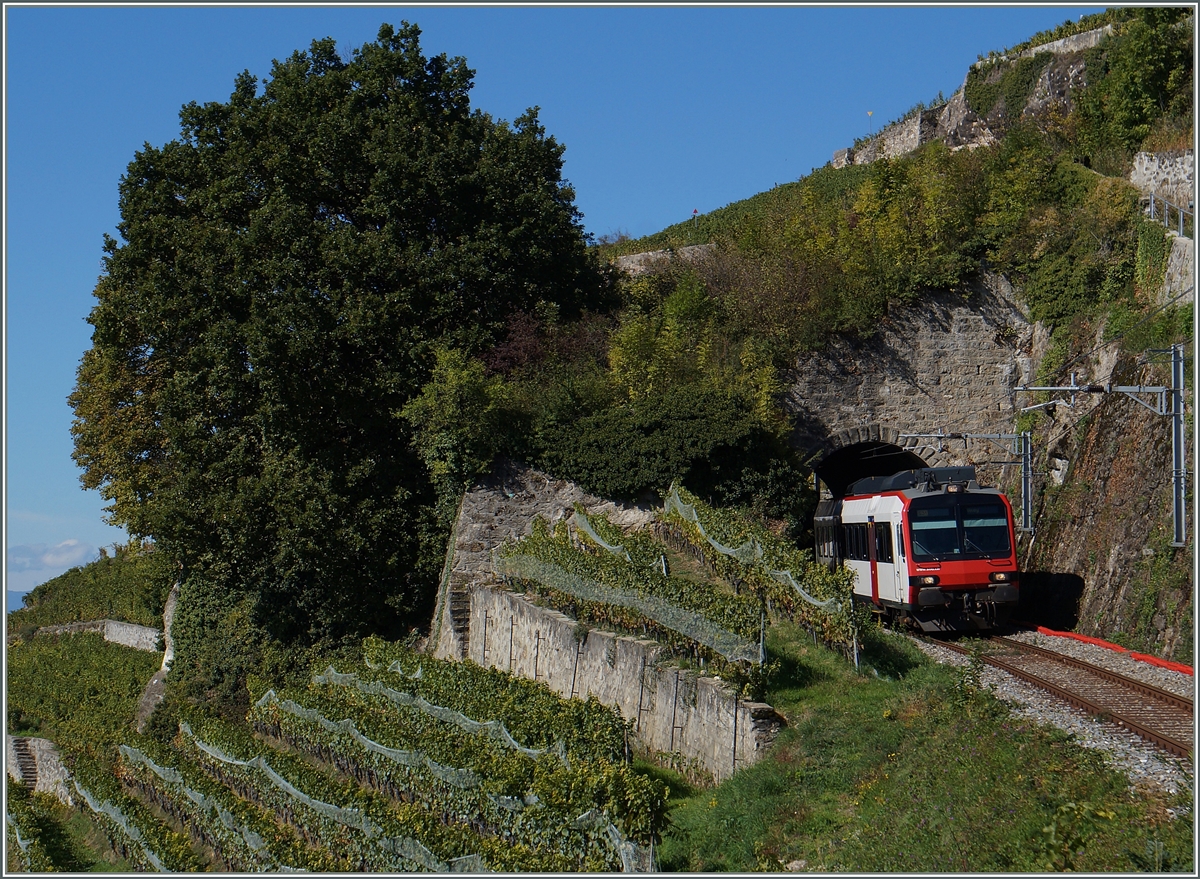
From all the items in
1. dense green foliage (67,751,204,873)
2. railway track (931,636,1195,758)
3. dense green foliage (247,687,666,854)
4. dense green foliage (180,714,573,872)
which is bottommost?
dense green foliage (67,751,204,873)

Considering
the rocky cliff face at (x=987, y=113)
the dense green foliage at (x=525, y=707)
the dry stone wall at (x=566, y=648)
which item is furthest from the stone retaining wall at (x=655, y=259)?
the dense green foliage at (x=525, y=707)

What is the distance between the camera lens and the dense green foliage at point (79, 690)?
31052 millimetres

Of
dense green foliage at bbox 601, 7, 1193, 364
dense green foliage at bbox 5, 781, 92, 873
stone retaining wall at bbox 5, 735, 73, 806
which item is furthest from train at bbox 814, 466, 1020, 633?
stone retaining wall at bbox 5, 735, 73, 806

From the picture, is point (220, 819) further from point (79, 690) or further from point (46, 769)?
point (79, 690)

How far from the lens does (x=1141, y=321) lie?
70.3 feet

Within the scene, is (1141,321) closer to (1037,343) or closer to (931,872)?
(1037,343)

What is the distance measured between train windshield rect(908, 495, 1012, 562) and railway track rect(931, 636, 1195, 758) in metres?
1.78

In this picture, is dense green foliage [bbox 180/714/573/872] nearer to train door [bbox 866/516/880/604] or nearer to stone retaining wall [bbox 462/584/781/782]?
stone retaining wall [bbox 462/584/781/782]

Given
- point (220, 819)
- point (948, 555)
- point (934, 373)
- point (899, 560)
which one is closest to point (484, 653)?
point (220, 819)

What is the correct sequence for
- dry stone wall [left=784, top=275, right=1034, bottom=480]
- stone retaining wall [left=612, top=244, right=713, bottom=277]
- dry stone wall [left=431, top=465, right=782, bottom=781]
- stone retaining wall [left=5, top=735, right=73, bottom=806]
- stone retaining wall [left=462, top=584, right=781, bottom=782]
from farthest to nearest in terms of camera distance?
stone retaining wall [left=612, top=244, right=713, bottom=277] → stone retaining wall [left=5, top=735, right=73, bottom=806] → dry stone wall [left=784, top=275, right=1034, bottom=480] → dry stone wall [left=431, top=465, right=782, bottom=781] → stone retaining wall [left=462, top=584, right=781, bottom=782]

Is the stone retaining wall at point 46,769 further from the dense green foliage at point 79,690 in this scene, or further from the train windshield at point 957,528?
the train windshield at point 957,528

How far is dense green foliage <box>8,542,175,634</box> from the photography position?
4019cm

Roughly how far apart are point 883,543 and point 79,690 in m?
28.1

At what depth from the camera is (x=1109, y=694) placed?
12.8m
